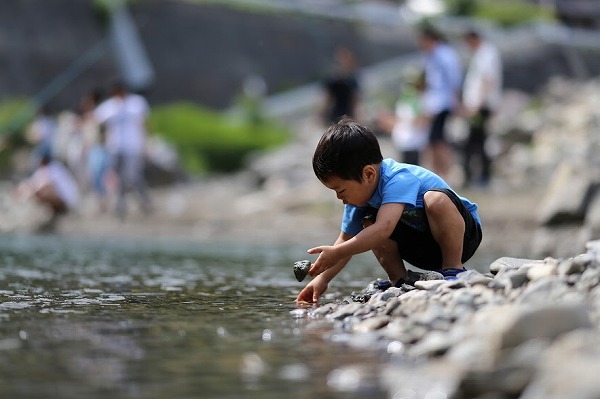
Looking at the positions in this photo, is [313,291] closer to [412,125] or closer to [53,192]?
[412,125]

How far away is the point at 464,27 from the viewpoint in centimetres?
3170

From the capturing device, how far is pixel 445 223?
5398 mm

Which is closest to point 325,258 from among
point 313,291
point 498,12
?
point 313,291

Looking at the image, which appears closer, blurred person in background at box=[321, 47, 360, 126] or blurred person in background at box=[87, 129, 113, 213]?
blurred person in background at box=[87, 129, 113, 213]

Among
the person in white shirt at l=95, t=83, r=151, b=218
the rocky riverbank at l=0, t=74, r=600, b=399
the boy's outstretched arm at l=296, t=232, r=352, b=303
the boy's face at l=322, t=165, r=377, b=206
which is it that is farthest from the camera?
the person in white shirt at l=95, t=83, r=151, b=218

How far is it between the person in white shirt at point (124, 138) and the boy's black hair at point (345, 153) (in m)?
9.91

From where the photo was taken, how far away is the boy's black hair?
5230 mm

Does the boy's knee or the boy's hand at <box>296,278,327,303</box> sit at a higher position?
the boy's knee

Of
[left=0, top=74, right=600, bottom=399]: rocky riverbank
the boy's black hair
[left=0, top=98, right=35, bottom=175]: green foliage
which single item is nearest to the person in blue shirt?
the boy's black hair

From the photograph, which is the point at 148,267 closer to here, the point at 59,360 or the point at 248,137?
the point at 59,360

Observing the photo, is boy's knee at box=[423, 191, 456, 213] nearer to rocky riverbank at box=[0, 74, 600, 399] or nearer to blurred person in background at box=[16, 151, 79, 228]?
rocky riverbank at box=[0, 74, 600, 399]

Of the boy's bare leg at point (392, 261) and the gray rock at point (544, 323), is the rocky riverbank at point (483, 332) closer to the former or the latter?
the gray rock at point (544, 323)

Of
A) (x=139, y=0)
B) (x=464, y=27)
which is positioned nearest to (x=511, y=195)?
(x=139, y=0)

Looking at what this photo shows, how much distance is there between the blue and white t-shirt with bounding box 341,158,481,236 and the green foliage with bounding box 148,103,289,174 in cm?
1514
